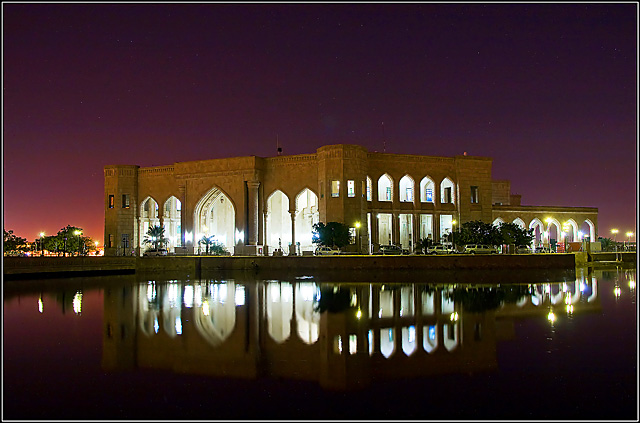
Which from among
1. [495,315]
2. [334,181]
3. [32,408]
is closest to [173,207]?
[334,181]

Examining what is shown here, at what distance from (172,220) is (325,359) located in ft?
119

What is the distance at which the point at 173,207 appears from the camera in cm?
4206

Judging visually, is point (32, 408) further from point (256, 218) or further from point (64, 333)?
point (256, 218)

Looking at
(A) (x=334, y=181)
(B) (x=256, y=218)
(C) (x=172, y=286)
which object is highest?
(A) (x=334, y=181)

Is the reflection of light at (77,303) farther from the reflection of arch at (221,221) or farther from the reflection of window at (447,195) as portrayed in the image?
the reflection of window at (447,195)

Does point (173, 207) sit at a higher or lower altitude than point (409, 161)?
lower

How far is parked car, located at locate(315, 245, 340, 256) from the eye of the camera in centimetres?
3002

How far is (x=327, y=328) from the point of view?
10.4 m

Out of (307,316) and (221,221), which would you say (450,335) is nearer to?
(307,316)

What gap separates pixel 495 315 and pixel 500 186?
3743 cm

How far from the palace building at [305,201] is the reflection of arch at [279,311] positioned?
1380 centimetres

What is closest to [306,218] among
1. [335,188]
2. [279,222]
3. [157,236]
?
[279,222]

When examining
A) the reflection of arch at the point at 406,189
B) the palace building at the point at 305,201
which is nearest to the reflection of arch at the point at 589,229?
the palace building at the point at 305,201

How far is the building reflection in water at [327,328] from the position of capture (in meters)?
7.38
